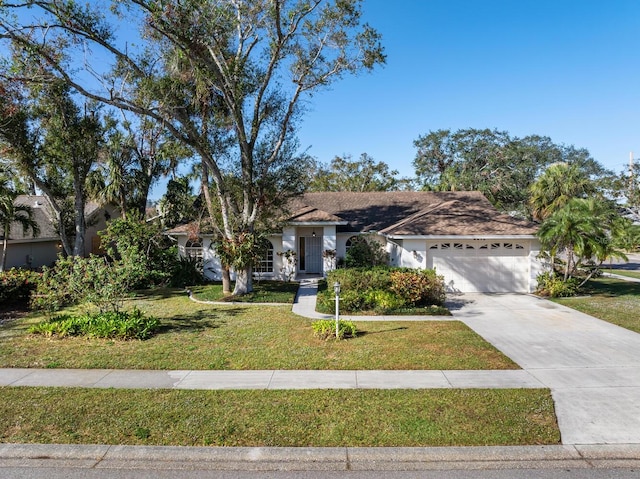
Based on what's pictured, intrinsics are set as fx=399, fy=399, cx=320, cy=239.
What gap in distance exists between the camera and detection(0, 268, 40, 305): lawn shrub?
1329 centimetres

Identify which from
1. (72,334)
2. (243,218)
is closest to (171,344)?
(72,334)

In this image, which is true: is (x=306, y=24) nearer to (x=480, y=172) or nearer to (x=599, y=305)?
(x=599, y=305)

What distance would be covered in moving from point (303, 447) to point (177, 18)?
1170 centimetres

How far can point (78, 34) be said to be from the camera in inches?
452

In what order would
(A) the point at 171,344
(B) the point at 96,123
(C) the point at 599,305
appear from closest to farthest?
(A) the point at 171,344, (C) the point at 599,305, (B) the point at 96,123

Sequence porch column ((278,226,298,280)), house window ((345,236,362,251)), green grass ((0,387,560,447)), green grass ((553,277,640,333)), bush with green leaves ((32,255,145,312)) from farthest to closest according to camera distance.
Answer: house window ((345,236,362,251))
porch column ((278,226,298,280))
green grass ((553,277,640,333))
bush with green leaves ((32,255,145,312))
green grass ((0,387,560,447))

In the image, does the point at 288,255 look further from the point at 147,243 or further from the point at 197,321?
the point at 197,321

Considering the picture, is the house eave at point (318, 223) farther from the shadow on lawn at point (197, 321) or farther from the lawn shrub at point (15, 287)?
the lawn shrub at point (15, 287)

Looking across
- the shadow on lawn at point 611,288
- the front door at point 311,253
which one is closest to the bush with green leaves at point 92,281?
the front door at point 311,253

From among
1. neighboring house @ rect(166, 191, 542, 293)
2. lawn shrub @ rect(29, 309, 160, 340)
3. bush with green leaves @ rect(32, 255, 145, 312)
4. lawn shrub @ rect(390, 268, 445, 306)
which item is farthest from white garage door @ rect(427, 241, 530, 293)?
bush with green leaves @ rect(32, 255, 145, 312)

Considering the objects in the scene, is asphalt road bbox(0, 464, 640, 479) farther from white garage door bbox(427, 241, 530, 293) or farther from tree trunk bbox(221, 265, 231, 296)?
white garage door bbox(427, 241, 530, 293)

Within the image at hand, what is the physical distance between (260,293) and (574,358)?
1055 cm

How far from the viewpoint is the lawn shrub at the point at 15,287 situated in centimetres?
1329

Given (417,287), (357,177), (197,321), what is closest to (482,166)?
(357,177)
